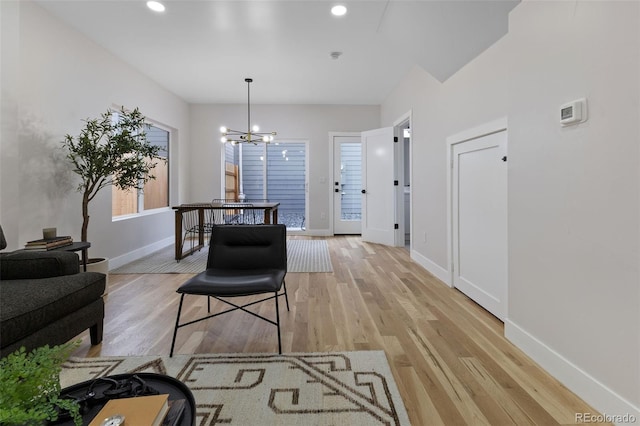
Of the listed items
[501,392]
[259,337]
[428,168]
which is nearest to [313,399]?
[259,337]

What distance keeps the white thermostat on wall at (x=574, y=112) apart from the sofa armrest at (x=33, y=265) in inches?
113

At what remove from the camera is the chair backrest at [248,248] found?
241 cm

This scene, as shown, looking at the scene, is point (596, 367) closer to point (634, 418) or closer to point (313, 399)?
point (634, 418)

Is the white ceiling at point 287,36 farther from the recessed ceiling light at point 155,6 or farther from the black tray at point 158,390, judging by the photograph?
the black tray at point 158,390

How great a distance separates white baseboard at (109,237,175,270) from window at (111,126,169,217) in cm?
55

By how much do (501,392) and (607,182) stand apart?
41.3 inches

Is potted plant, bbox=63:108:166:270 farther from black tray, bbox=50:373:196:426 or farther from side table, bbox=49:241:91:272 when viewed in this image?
black tray, bbox=50:373:196:426

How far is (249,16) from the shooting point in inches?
125

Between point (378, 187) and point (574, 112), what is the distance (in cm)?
429

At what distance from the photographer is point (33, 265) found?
1924 mm

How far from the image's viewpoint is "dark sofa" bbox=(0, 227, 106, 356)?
1.48 m

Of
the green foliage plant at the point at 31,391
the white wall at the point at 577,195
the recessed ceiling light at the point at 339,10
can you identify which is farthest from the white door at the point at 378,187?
the green foliage plant at the point at 31,391

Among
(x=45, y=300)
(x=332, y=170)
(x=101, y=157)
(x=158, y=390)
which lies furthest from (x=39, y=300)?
(x=332, y=170)

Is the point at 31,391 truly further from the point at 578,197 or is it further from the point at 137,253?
the point at 137,253
